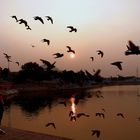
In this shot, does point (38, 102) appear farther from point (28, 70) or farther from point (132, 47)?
point (132, 47)

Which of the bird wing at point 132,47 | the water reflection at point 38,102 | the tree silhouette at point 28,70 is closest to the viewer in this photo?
the bird wing at point 132,47

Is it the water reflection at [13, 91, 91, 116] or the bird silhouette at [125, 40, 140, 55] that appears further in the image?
the water reflection at [13, 91, 91, 116]

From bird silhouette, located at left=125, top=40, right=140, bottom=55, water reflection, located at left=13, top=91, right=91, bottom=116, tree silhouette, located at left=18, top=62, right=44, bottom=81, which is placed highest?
tree silhouette, located at left=18, top=62, right=44, bottom=81

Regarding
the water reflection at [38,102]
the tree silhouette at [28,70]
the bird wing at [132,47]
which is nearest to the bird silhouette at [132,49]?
the bird wing at [132,47]

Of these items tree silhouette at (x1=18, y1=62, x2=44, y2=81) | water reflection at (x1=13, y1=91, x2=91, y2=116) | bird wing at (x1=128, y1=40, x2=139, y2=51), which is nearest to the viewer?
bird wing at (x1=128, y1=40, x2=139, y2=51)

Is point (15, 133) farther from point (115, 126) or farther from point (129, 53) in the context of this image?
point (115, 126)

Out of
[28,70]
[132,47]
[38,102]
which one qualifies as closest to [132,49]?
[132,47]

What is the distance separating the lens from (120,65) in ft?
44.8

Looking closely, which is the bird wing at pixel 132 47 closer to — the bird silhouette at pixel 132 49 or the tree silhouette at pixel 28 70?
the bird silhouette at pixel 132 49

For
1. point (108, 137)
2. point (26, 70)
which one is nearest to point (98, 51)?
point (108, 137)

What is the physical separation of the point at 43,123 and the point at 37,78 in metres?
143

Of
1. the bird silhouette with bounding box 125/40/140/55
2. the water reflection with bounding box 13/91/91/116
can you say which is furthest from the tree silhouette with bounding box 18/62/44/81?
the bird silhouette with bounding box 125/40/140/55

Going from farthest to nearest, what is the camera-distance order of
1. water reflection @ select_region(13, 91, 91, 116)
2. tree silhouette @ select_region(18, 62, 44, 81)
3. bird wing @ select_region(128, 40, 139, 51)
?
1. tree silhouette @ select_region(18, 62, 44, 81)
2. water reflection @ select_region(13, 91, 91, 116)
3. bird wing @ select_region(128, 40, 139, 51)

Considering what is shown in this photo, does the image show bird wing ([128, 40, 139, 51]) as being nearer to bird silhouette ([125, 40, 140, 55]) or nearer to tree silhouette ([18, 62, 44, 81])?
bird silhouette ([125, 40, 140, 55])
